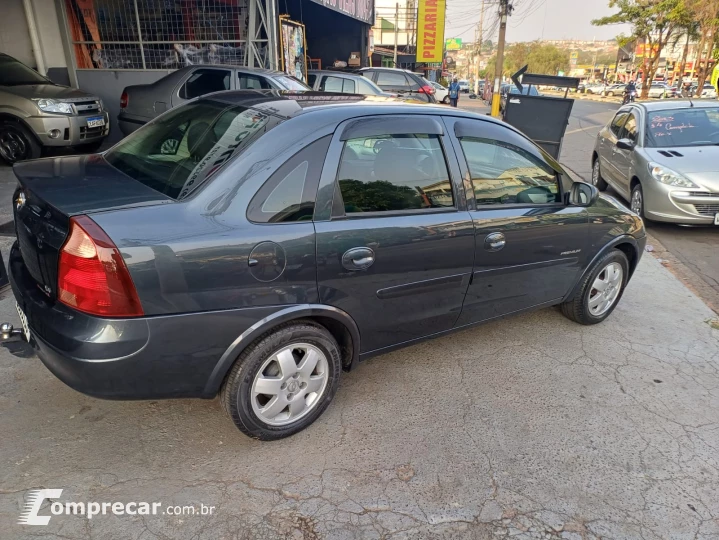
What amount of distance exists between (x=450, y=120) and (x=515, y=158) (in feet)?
2.05

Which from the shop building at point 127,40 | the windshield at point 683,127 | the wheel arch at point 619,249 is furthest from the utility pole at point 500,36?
the wheel arch at point 619,249

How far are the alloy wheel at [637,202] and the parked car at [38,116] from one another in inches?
331

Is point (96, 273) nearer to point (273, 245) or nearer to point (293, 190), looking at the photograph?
point (273, 245)

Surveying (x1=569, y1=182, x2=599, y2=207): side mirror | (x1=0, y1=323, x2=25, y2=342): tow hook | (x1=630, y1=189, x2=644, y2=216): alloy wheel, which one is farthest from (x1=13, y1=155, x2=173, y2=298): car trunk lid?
(x1=630, y1=189, x2=644, y2=216): alloy wheel

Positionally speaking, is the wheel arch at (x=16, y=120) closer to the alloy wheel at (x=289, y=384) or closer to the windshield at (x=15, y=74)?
the windshield at (x=15, y=74)

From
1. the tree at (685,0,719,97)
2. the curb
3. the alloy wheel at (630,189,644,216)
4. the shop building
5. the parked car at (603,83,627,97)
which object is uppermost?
the tree at (685,0,719,97)

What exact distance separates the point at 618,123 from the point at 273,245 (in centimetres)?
782

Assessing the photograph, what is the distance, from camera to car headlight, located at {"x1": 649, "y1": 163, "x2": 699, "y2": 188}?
20.3 ft

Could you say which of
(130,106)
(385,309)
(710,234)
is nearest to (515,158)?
(385,309)

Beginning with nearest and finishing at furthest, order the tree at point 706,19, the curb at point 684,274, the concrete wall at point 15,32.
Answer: the curb at point 684,274, the concrete wall at point 15,32, the tree at point 706,19

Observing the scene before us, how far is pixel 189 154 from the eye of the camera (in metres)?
2.70

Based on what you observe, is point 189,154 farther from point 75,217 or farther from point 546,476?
point 546,476

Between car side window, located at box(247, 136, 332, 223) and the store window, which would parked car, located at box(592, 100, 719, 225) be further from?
the store window

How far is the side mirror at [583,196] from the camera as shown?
3535 millimetres
